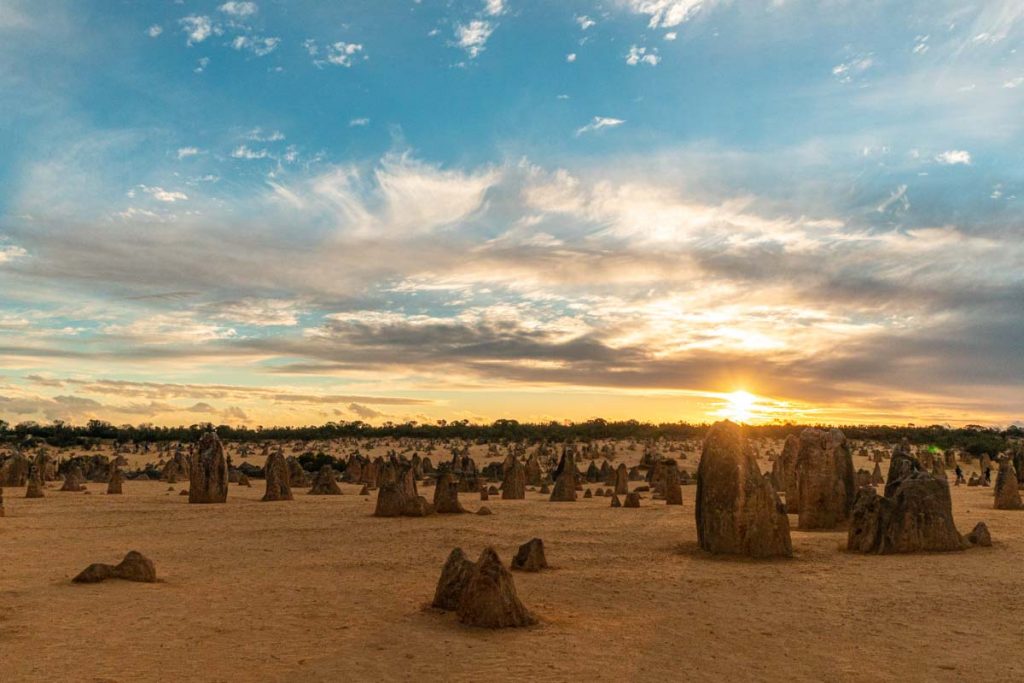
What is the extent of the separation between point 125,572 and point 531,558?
5890 mm

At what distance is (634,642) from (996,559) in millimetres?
7818

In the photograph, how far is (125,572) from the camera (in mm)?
11414

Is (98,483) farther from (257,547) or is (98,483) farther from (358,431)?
(358,431)

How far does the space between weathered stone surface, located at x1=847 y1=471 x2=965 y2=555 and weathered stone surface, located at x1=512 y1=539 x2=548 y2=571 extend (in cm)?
561

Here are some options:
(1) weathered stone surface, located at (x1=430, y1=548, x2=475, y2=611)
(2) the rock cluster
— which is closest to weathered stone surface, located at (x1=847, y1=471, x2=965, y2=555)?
(2) the rock cluster

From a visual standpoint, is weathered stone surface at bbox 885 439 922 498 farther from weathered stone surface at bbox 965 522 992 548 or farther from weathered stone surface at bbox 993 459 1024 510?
weathered stone surface at bbox 993 459 1024 510

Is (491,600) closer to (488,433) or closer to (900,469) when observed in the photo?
(900,469)

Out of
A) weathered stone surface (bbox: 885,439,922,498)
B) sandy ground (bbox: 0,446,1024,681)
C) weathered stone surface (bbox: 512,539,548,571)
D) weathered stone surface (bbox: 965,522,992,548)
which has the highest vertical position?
weathered stone surface (bbox: 885,439,922,498)

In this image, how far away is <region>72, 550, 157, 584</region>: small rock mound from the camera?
1123cm

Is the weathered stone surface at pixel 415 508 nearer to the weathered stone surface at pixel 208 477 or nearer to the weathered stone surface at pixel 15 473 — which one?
the weathered stone surface at pixel 208 477

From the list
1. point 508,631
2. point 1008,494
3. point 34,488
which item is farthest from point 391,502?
point 1008,494

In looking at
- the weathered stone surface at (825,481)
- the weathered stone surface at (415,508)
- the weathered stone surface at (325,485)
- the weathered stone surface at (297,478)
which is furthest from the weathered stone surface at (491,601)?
the weathered stone surface at (297,478)

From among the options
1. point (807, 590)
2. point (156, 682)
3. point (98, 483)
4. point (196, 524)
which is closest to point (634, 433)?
point (98, 483)

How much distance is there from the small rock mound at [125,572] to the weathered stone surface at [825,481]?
12448mm
